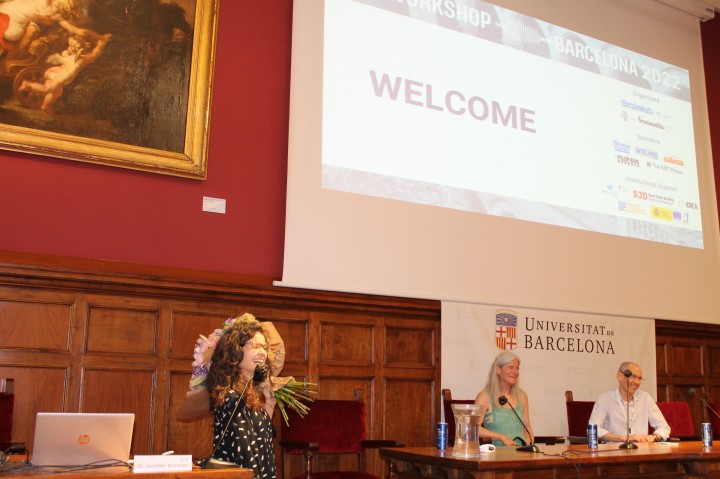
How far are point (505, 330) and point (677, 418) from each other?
1.57 m

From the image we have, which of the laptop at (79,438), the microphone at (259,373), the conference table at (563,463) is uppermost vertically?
the microphone at (259,373)

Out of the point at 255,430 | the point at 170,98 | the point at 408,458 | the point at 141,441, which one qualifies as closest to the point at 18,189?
the point at 170,98

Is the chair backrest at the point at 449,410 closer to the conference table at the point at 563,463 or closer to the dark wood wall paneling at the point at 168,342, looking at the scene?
the dark wood wall paneling at the point at 168,342

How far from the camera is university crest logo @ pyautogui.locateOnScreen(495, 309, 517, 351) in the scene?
6273 millimetres

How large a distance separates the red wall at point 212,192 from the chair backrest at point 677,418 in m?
3.38

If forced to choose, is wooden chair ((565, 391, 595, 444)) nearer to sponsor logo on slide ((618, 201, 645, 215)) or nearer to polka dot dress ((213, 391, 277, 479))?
sponsor logo on slide ((618, 201, 645, 215))

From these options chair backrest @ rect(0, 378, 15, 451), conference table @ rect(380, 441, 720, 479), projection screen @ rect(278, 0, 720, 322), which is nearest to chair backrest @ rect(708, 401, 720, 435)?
projection screen @ rect(278, 0, 720, 322)

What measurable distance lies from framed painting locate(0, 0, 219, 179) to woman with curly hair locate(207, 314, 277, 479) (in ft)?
6.96

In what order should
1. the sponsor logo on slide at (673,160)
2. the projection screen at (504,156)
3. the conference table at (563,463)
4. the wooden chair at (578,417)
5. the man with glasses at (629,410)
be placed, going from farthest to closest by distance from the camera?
the sponsor logo on slide at (673,160), the wooden chair at (578,417), the projection screen at (504,156), the man with glasses at (629,410), the conference table at (563,463)

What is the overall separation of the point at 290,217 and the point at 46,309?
1731mm

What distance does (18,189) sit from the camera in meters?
4.78

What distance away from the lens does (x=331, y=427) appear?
16.8ft

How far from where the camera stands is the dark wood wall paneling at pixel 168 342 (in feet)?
15.4

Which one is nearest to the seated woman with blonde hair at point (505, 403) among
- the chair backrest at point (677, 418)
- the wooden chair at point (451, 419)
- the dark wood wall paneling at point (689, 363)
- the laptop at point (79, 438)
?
the wooden chair at point (451, 419)
